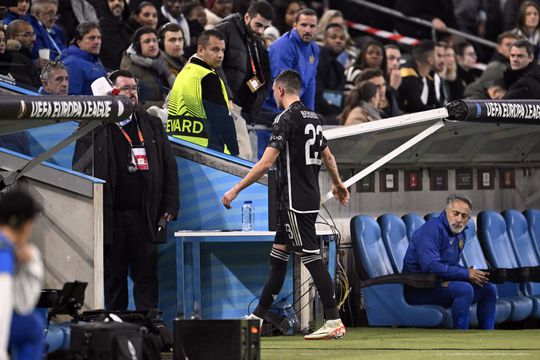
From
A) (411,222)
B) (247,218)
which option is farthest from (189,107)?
(411,222)

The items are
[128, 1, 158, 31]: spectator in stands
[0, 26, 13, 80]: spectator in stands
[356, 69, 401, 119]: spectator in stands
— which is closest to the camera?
[0, 26, 13, 80]: spectator in stands

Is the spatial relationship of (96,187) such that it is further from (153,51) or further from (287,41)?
(287,41)

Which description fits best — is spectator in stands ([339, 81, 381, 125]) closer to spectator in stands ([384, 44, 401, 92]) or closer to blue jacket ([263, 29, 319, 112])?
blue jacket ([263, 29, 319, 112])

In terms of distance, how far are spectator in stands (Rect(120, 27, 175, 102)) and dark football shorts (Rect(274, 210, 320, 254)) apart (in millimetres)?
2827

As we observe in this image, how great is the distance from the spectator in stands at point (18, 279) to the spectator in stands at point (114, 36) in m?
8.26

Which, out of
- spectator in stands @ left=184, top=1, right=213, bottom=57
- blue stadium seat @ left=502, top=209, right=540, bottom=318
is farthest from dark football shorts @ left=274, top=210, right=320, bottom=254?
spectator in stands @ left=184, top=1, right=213, bottom=57

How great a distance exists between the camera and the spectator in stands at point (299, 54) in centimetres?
1462

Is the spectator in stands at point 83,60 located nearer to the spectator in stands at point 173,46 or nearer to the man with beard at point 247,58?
the spectator in stands at point 173,46

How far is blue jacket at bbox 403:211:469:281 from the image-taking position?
1254cm

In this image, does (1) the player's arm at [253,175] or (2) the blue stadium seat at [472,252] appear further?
(2) the blue stadium seat at [472,252]

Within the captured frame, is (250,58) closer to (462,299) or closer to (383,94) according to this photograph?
(383,94)

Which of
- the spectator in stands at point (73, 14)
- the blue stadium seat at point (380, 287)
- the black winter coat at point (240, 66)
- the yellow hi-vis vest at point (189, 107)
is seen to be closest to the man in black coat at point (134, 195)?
the yellow hi-vis vest at point (189, 107)

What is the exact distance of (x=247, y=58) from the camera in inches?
562

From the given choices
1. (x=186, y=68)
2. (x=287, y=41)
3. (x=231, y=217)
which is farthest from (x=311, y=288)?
(x=287, y=41)
